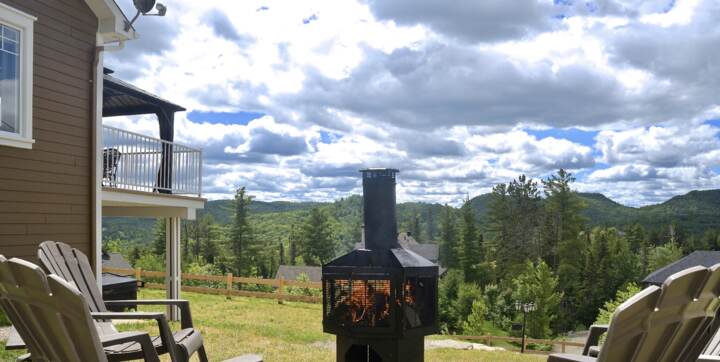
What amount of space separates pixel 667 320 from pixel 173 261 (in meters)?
11.1

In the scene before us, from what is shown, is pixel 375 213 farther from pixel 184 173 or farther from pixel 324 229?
pixel 324 229

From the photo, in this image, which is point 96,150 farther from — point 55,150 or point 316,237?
point 316,237

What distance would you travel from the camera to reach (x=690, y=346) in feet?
7.84

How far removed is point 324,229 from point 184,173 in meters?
39.9

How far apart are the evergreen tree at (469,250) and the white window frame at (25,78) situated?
41.3 meters

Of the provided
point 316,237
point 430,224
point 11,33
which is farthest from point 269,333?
point 430,224

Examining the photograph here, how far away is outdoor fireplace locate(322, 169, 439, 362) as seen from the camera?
5113 millimetres

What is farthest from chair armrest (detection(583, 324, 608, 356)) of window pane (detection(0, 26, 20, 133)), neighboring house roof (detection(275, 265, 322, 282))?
neighboring house roof (detection(275, 265, 322, 282))

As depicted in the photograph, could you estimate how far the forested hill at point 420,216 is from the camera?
225 feet

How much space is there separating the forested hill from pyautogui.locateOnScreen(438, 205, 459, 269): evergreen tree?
629 centimetres

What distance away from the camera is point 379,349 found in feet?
16.9

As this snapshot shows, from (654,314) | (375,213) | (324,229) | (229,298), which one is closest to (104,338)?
(654,314)

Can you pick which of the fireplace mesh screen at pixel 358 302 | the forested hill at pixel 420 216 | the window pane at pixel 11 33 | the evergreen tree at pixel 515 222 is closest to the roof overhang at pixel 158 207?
the window pane at pixel 11 33

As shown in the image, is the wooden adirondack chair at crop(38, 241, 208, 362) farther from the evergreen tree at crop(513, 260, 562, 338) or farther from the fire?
the evergreen tree at crop(513, 260, 562, 338)
